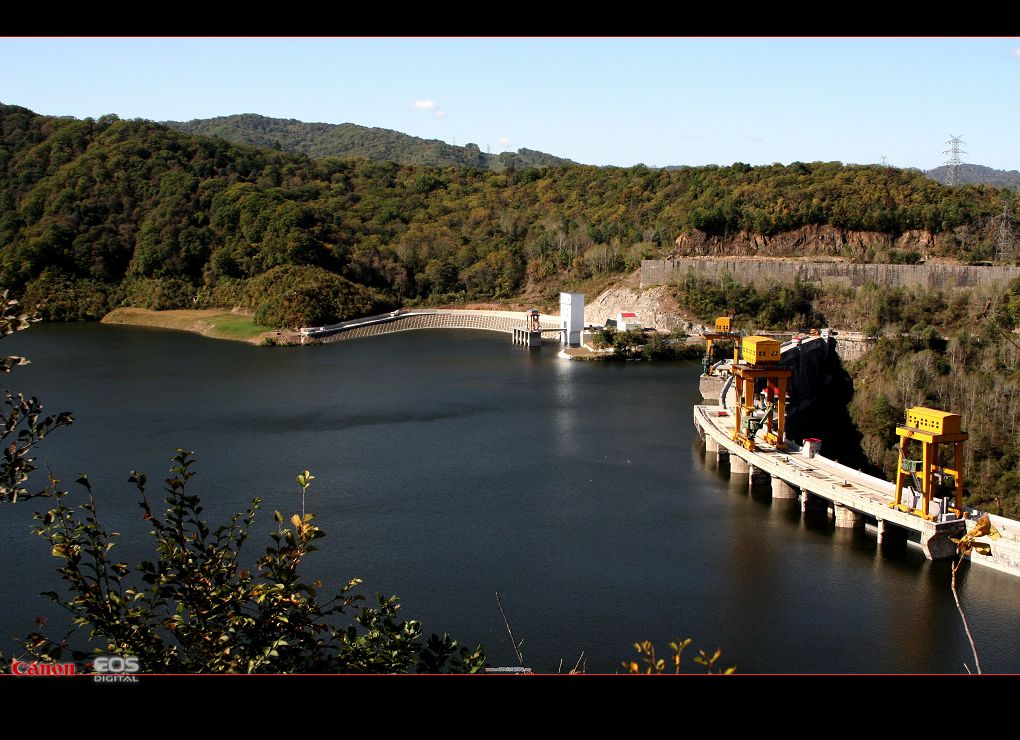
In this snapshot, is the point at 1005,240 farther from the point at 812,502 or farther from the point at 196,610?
the point at 196,610

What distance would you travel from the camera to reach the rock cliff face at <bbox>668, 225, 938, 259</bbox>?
2969 cm

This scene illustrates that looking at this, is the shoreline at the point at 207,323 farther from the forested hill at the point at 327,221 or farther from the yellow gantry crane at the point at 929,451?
the yellow gantry crane at the point at 929,451

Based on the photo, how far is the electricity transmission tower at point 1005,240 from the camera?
27655 mm

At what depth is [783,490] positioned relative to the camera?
43.4ft

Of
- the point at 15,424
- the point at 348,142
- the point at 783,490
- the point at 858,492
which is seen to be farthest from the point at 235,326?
the point at 348,142

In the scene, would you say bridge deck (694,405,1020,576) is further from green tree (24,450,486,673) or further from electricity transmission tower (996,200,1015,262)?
electricity transmission tower (996,200,1015,262)

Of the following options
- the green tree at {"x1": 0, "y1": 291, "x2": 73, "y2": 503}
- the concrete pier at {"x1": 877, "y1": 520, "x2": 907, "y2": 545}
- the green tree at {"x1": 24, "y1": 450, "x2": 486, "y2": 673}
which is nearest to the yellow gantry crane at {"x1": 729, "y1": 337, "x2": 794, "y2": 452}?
the concrete pier at {"x1": 877, "y1": 520, "x2": 907, "y2": 545}

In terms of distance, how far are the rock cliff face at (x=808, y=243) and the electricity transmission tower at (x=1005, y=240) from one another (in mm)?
1271

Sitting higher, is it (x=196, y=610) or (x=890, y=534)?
(x=196, y=610)

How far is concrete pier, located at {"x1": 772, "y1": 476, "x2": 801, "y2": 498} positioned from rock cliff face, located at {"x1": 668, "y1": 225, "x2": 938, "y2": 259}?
17.9 metres

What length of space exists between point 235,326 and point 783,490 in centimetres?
2036

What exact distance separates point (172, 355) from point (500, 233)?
16269mm

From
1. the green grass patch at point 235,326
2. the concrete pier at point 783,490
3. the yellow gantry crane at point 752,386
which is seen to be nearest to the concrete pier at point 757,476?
the yellow gantry crane at point 752,386
